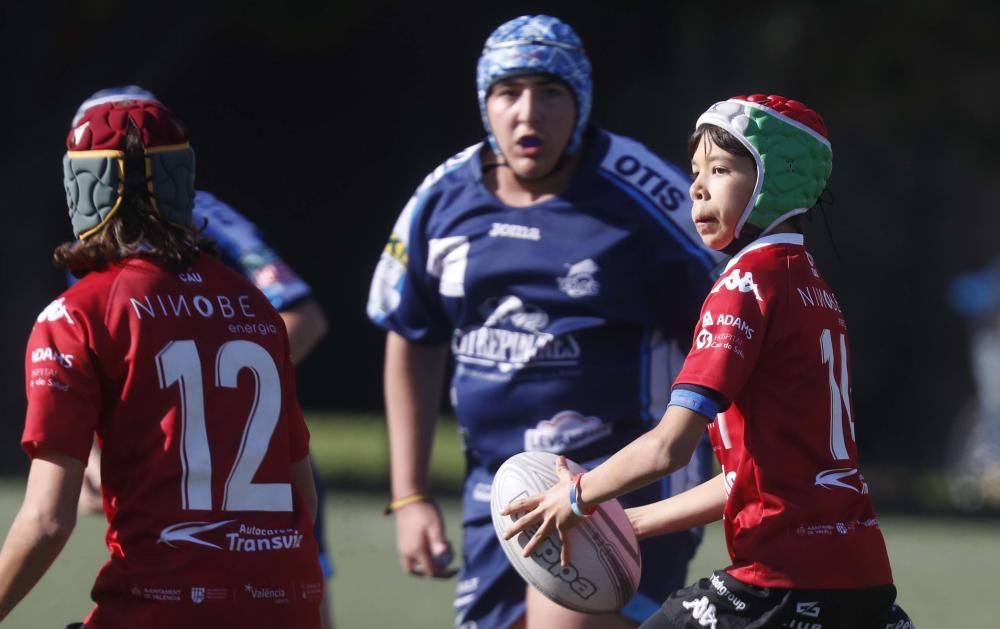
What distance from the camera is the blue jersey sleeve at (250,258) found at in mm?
5770

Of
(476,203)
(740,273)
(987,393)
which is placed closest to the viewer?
(740,273)

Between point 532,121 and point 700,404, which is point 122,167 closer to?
point 700,404

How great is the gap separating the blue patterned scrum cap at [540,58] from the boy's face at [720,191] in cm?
136

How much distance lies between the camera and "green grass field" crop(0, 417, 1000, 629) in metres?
8.62

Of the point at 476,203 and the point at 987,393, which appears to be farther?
the point at 987,393

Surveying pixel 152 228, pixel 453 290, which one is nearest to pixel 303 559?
pixel 152 228

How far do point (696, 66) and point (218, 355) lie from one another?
12625 mm

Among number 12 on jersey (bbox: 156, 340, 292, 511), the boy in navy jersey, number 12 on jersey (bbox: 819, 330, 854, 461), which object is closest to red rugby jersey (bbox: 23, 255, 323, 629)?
number 12 on jersey (bbox: 156, 340, 292, 511)

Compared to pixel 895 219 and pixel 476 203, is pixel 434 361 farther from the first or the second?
pixel 895 219

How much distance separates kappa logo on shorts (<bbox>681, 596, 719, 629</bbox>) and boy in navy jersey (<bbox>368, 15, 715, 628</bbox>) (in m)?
1.11

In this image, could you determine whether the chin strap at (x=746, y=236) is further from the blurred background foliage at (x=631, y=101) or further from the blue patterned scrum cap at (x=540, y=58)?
the blurred background foliage at (x=631, y=101)

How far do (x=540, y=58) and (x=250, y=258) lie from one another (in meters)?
1.22

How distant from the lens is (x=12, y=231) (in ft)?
49.0

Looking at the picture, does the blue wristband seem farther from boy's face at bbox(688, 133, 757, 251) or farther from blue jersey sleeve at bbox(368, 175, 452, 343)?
blue jersey sleeve at bbox(368, 175, 452, 343)
